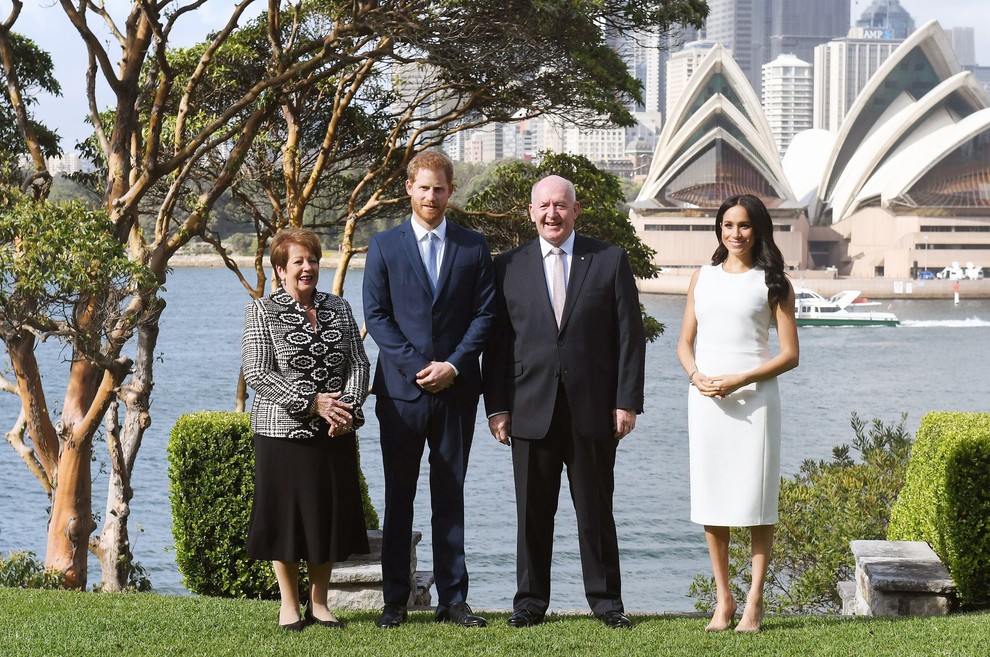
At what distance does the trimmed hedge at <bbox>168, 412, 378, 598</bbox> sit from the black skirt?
122 centimetres

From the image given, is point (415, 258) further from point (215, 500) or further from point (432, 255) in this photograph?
point (215, 500)

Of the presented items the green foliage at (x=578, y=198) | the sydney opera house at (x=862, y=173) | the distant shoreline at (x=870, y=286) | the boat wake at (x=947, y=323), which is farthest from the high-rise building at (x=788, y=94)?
the green foliage at (x=578, y=198)

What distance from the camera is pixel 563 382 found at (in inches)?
145

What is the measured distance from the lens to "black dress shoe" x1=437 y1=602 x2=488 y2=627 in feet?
12.2

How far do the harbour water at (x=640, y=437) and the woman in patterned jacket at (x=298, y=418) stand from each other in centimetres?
241

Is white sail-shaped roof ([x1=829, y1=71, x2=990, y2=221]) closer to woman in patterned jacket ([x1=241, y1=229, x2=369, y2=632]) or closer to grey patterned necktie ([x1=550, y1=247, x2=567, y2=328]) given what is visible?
grey patterned necktie ([x1=550, y1=247, x2=567, y2=328])

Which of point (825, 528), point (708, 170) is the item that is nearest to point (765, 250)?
point (825, 528)

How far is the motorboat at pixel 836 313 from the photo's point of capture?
45.8 m

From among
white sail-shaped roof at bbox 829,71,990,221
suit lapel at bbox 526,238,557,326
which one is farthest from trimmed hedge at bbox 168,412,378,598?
white sail-shaped roof at bbox 829,71,990,221

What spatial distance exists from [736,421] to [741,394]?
0.09m

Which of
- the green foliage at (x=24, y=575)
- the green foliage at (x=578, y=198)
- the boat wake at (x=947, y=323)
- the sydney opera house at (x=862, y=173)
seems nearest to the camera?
the green foliage at (x=24, y=575)

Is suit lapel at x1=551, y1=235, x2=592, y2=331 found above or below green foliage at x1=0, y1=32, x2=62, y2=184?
below

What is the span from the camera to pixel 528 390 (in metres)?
3.71

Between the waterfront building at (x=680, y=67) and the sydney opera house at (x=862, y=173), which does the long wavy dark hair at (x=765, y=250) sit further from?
the waterfront building at (x=680, y=67)
